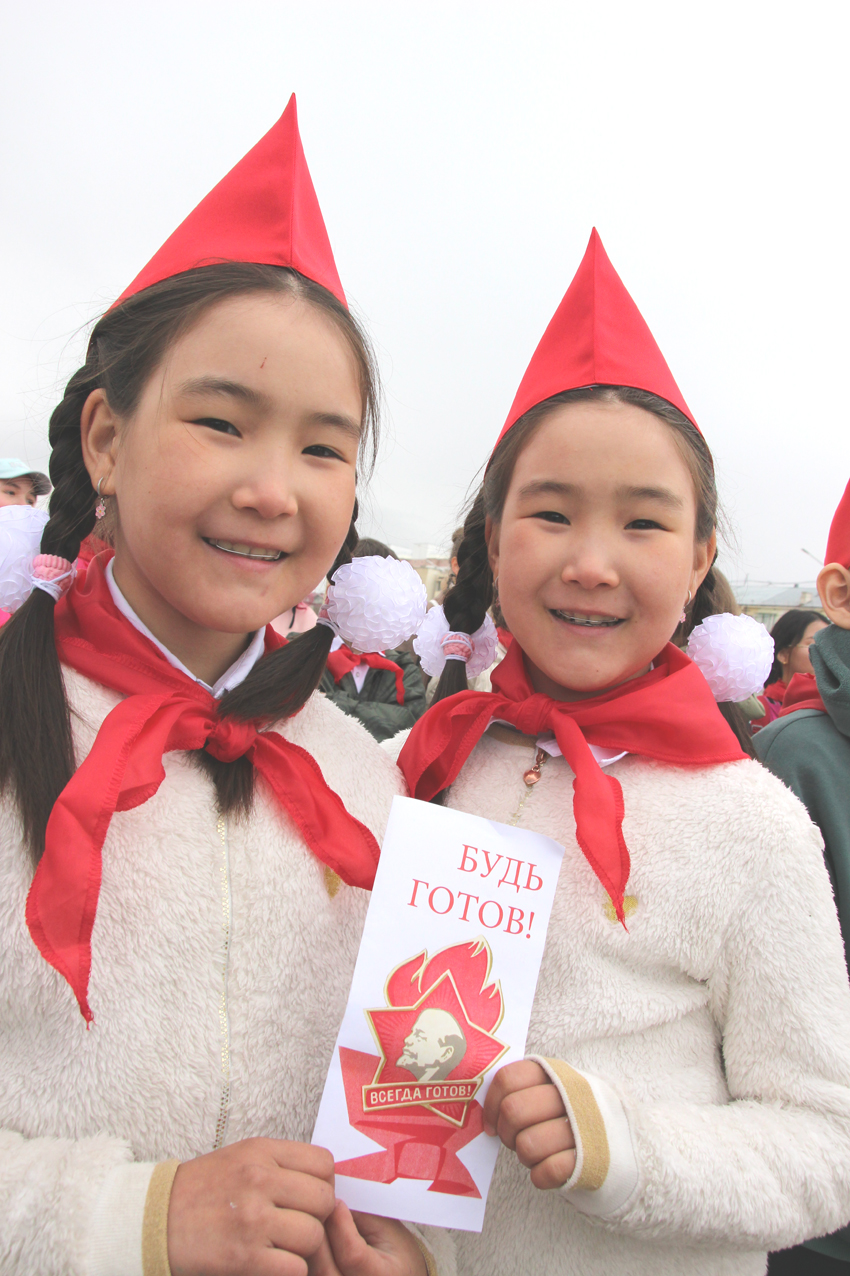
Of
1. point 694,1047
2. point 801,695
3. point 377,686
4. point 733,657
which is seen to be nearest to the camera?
point 694,1047

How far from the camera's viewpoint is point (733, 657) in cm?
166

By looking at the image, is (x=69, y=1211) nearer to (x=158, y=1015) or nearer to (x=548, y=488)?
(x=158, y=1015)

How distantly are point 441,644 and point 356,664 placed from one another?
2.29m

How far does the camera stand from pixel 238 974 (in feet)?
3.69

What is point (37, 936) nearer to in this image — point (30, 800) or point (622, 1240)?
point (30, 800)

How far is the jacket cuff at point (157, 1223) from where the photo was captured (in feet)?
2.94

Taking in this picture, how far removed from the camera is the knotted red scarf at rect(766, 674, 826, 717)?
212 cm

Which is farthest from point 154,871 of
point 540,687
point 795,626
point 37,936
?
point 795,626

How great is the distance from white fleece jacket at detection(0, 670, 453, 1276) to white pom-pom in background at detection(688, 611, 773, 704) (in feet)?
3.01

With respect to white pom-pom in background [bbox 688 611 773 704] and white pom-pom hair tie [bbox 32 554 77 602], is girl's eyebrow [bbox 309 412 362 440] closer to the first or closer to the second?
white pom-pom hair tie [bbox 32 554 77 602]

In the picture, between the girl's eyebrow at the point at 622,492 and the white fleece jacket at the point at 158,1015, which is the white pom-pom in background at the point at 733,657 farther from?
→ the white fleece jacket at the point at 158,1015

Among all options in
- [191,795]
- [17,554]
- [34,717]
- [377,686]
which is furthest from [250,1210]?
[377,686]

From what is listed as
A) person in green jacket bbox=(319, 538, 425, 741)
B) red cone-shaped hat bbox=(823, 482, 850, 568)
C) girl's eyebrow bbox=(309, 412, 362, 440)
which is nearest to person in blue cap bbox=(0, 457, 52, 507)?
person in green jacket bbox=(319, 538, 425, 741)

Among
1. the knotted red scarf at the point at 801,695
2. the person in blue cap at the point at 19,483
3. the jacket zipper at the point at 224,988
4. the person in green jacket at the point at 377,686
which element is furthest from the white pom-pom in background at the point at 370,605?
the person in blue cap at the point at 19,483
